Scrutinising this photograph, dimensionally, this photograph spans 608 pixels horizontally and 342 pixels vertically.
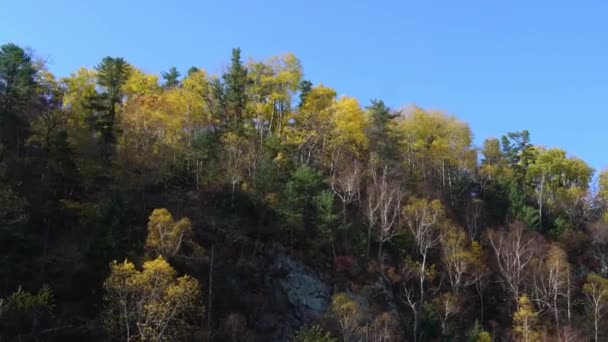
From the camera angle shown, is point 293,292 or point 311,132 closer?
point 293,292

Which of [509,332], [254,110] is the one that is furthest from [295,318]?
[254,110]

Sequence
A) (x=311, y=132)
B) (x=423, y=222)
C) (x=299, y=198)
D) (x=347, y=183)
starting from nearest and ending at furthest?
(x=299, y=198)
(x=423, y=222)
(x=347, y=183)
(x=311, y=132)

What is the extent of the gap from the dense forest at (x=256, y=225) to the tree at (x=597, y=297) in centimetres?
13

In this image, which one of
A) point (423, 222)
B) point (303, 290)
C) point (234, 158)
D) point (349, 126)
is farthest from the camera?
point (349, 126)

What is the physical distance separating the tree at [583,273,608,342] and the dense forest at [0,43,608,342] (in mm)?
132

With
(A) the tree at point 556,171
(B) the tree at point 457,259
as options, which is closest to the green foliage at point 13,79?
(B) the tree at point 457,259

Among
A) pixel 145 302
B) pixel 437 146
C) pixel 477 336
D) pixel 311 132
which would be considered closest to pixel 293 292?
pixel 477 336

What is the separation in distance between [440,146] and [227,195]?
85.1 ft

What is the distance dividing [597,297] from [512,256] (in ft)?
19.8

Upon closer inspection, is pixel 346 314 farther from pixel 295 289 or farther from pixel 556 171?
pixel 556 171

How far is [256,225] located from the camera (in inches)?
1490

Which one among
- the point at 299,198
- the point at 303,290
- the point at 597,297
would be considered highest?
the point at 299,198

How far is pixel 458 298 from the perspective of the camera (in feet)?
127

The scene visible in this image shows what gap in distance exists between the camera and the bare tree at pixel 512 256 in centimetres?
4125
